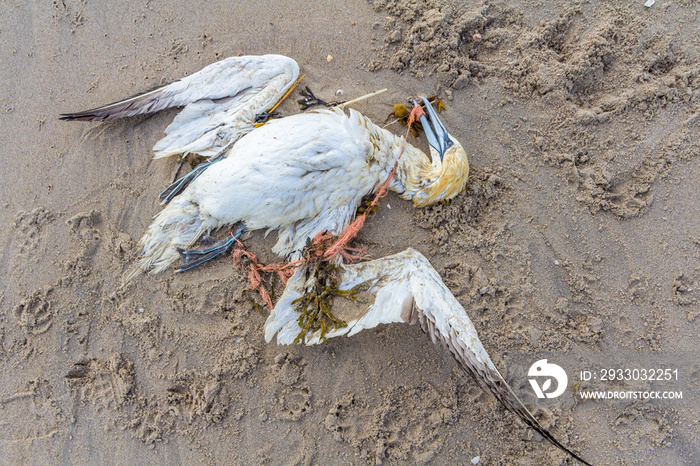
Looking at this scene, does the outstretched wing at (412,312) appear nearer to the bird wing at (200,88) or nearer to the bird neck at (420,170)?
the bird neck at (420,170)

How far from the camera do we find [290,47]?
3.87 meters

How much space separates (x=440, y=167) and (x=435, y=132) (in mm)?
384

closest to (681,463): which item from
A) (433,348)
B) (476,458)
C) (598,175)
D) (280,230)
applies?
(476,458)

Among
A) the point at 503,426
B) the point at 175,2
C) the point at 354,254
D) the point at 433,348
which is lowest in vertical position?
the point at 503,426

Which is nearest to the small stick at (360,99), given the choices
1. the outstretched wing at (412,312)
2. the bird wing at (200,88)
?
the bird wing at (200,88)

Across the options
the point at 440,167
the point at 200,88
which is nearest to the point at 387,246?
the point at 440,167

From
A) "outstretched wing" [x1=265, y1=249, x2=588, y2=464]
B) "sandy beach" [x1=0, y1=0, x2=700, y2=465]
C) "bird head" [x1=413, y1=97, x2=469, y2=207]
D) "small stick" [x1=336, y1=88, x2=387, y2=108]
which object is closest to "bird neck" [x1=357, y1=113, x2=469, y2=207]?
"bird head" [x1=413, y1=97, x2=469, y2=207]

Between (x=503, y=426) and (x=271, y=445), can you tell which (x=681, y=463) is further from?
(x=271, y=445)

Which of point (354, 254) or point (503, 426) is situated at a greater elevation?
point (354, 254)

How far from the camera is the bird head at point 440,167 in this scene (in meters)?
3.30

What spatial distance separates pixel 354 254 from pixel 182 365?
6.36ft

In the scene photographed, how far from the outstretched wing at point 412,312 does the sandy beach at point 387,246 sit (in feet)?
1.42

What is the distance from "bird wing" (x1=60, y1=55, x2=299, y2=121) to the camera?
11.1ft

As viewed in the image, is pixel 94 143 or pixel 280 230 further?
pixel 94 143
